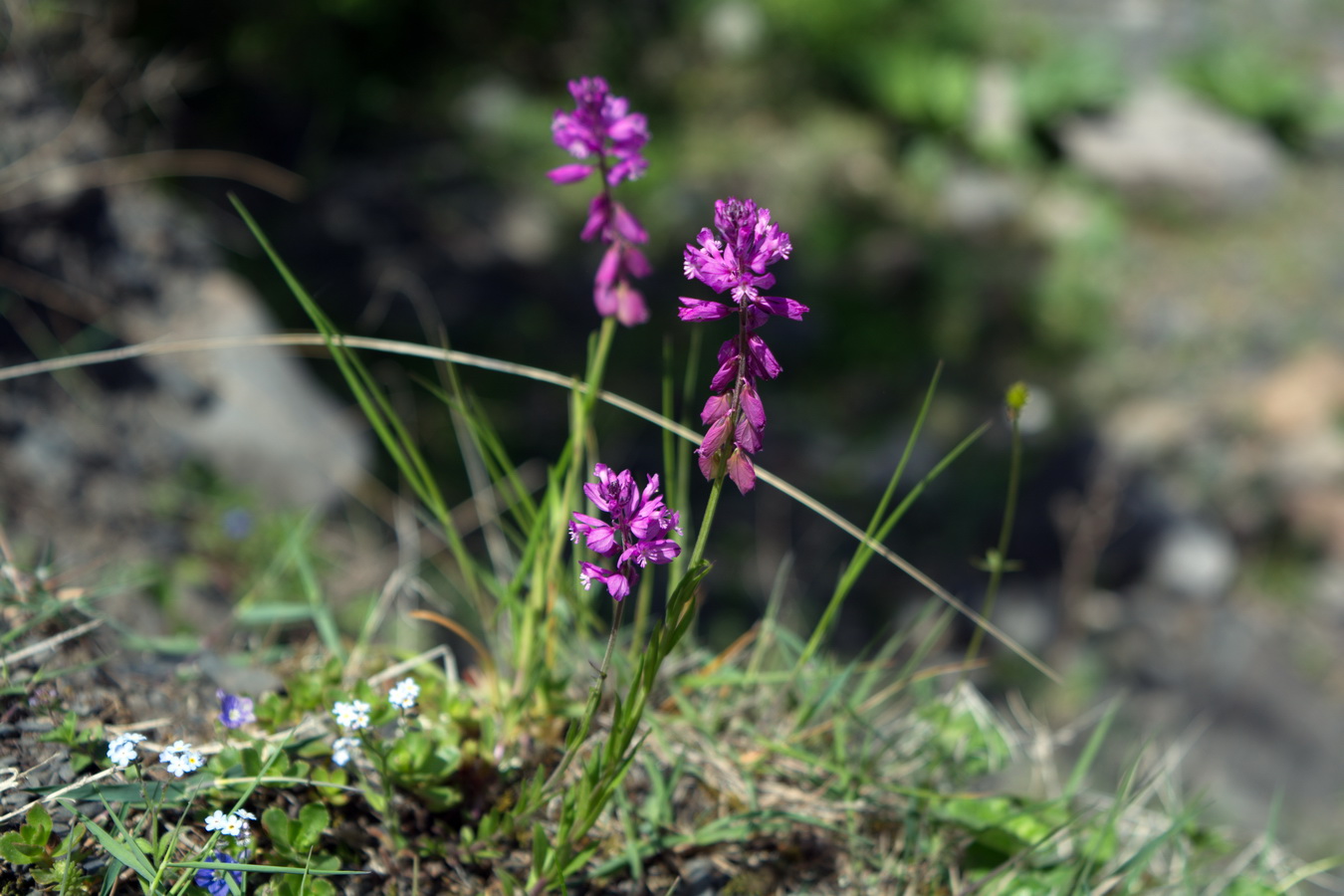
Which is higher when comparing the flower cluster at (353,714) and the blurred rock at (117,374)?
the flower cluster at (353,714)

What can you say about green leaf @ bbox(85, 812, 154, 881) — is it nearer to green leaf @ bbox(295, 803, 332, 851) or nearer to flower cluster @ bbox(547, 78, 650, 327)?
green leaf @ bbox(295, 803, 332, 851)

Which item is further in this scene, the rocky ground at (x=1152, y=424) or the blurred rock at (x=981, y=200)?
the blurred rock at (x=981, y=200)

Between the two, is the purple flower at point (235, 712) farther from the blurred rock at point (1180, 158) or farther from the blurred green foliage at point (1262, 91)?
the blurred green foliage at point (1262, 91)

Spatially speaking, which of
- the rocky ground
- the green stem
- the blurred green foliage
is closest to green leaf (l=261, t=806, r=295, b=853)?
the green stem

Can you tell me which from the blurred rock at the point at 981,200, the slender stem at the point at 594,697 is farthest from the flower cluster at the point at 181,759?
the blurred rock at the point at 981,200

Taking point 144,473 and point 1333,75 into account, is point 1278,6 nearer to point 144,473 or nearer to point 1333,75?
point 1333,75

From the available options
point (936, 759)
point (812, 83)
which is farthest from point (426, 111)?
point (936, 759)

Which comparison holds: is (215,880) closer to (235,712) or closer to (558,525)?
(235,712)

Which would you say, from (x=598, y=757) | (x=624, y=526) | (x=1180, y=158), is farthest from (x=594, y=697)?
(x=1180, y=158)
